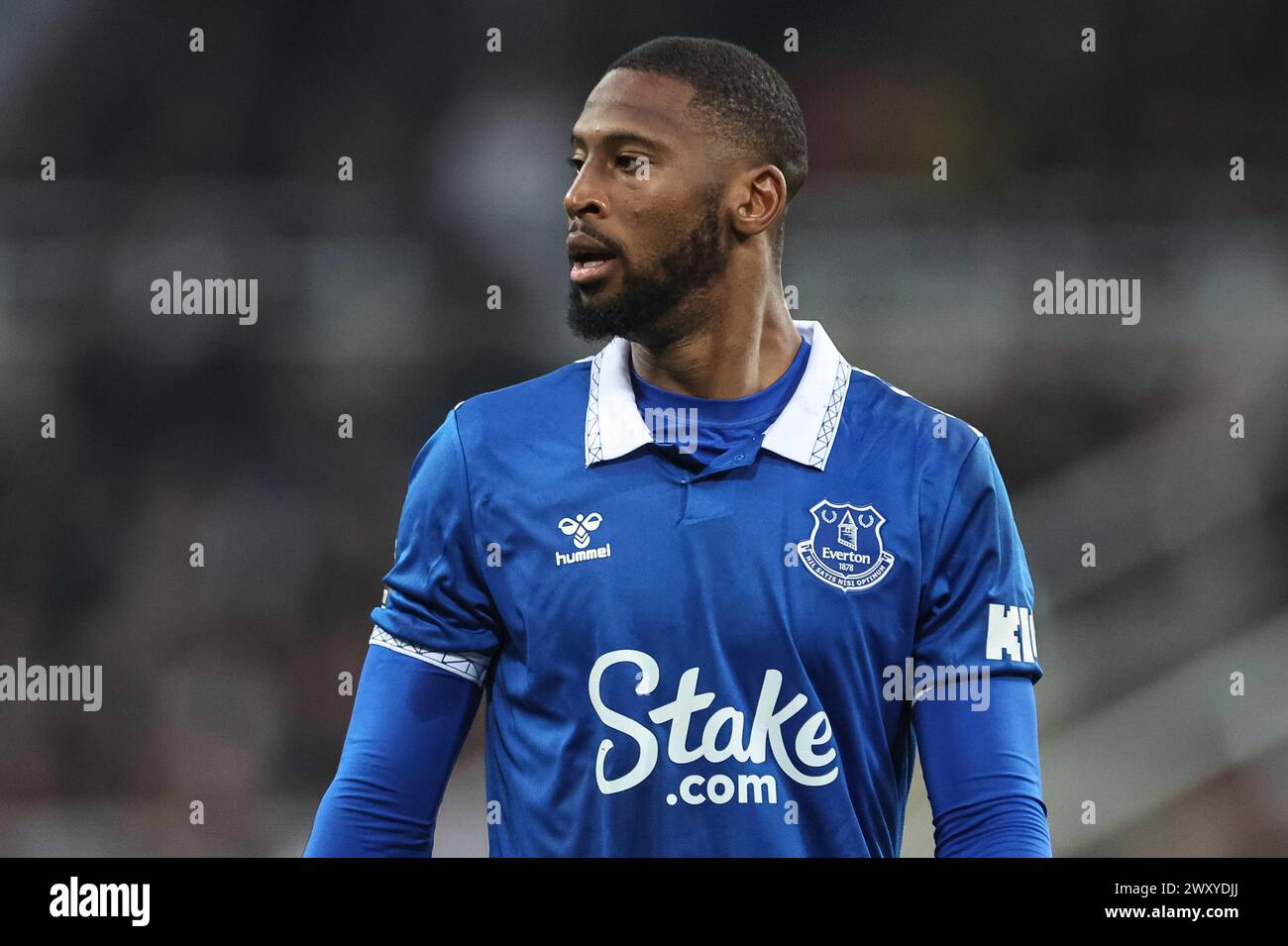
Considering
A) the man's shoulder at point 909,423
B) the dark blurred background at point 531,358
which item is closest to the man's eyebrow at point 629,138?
the man's shoulder at point 909,423

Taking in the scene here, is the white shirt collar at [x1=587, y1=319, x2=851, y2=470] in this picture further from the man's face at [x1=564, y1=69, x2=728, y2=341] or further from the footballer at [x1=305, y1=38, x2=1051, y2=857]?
the man's face at [x1=564, y1=69, x2=728, y2=341]

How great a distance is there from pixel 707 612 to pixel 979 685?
430 mm

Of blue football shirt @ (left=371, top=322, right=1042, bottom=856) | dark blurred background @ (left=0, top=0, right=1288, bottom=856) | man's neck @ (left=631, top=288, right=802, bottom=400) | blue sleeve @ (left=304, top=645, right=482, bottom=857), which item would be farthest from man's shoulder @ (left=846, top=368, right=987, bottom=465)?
dark blurred background @ (left=0, top=0, right=1288, bottom=856)

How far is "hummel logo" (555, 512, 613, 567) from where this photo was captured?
2.58 meters

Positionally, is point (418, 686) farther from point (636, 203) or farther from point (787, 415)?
point (636, 203)

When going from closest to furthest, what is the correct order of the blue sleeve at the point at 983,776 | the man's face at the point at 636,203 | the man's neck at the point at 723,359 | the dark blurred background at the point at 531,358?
1. the blue sleeve at the point at 983,776
2. the man's face at the point at 636,203
3. the man's neck at the point at 723,359
4. the dark blurred background at the point at 531,358

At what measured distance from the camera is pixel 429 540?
8.64 ft

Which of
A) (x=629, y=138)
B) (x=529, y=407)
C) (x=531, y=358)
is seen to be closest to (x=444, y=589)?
(x=529, y=407)

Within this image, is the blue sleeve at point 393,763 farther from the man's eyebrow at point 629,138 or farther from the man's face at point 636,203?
the man's eyebrow at point 629,138

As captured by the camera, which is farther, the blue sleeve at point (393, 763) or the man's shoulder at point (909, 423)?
the man's shoulder at point (909, 423)

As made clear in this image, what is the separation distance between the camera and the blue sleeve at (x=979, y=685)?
2523 millimetres

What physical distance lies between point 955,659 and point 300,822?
3.52 meters

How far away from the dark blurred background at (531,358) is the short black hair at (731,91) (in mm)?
2930

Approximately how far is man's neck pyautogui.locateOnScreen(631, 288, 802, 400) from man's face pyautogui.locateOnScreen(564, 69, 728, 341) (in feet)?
0.27
